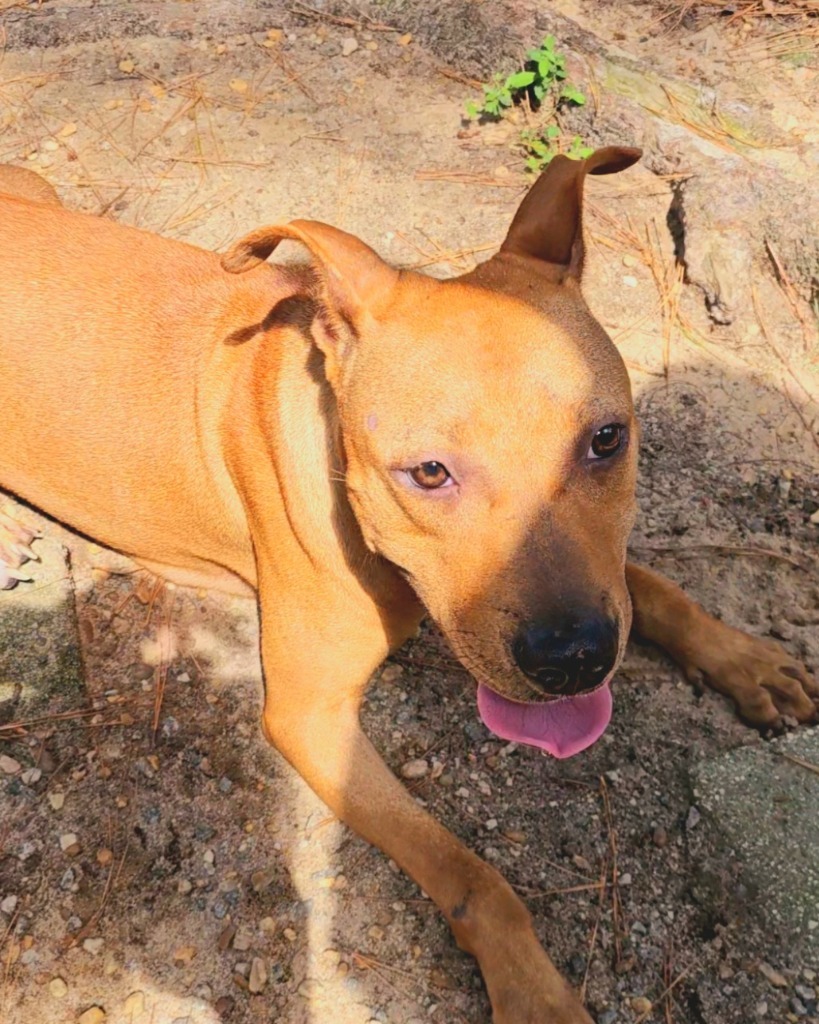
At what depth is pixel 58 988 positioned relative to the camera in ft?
9.52

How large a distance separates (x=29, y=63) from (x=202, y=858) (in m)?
4.88

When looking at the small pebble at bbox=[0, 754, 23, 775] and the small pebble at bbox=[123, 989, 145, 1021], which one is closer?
the small pebble at bbox=[123, 989, 145, 1021]

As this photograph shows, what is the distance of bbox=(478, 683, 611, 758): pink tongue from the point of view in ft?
8.52

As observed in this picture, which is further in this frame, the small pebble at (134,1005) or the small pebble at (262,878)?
the small pebble at (262,878)

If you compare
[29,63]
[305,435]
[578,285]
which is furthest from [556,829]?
[29,63]

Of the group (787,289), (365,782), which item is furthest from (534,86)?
(365,782)

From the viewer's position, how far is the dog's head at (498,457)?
2246 mm

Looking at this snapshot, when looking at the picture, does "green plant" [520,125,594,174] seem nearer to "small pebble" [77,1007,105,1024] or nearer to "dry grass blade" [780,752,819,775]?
"dry grass blade" [780,752,819,775]

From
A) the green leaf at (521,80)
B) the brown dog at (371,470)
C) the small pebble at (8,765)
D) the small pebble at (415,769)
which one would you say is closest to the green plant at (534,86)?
the green leaf at (521,80)


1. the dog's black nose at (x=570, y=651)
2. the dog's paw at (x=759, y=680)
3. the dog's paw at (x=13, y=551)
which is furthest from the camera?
the dog's paw at (x=13, y=551)

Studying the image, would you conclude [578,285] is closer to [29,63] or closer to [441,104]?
[441,104]

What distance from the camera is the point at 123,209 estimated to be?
16.7ft

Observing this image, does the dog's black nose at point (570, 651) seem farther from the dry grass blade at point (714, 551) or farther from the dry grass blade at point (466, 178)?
the dry grass blade at point (466, 178)

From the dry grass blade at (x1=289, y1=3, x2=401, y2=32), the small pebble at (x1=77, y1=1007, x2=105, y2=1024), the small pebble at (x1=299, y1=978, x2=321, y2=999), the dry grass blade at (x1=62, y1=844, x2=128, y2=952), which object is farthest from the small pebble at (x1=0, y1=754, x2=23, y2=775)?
the dry grass blade at (x1=289, y1=3, x2=401, y2=32)
